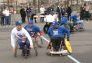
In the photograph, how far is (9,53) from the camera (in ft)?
59.6

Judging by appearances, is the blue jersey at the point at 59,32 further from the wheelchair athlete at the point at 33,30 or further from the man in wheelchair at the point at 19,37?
the man in wheelchair at the point at 19,37

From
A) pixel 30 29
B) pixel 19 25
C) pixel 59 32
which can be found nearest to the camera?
pixel 19 25

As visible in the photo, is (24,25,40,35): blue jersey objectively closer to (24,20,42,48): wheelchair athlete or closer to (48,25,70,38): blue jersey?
(24,20,42,48): wheelchair athlete

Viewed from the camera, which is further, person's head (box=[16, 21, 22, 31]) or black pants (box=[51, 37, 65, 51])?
black pants (box=[51, 37, 65, 51])

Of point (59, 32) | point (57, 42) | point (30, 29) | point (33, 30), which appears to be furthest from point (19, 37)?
point (33, 30)

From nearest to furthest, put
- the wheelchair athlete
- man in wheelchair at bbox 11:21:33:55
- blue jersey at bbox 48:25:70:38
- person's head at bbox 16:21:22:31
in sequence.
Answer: person's head at bbox 16:21:22:31 < man in wheelchair at bbox 11:21:33:55 < blue jersey at bbox 48:25:70:38 < the wheelchair athlete

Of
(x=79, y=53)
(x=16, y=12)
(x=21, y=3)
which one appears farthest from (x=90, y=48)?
(x=21, y=3)

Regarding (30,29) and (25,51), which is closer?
(25,51)

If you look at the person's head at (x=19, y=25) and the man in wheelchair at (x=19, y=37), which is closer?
the person's head at (x=19, y=25)

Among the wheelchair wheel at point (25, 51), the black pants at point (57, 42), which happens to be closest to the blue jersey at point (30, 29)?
the black pants at point (57, 42)

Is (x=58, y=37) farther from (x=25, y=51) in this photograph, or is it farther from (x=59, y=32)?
(x=25, y=51)

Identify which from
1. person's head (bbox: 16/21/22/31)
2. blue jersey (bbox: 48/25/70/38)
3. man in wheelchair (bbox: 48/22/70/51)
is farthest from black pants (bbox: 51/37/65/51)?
person's head (bbox: 16/21/22/31)

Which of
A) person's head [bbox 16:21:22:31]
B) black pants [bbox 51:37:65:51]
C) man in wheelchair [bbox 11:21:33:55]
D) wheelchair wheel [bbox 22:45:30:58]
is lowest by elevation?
wheelchair wheel [bbox 22:45:30:58]

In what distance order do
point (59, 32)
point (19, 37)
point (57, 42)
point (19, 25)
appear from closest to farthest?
point (19, 25) < point (19, 37) < point (57, 42) < point (59, 32)
